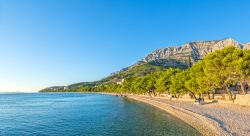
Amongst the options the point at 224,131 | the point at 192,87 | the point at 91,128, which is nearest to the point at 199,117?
the point at 224,131

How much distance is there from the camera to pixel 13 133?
41312 mm

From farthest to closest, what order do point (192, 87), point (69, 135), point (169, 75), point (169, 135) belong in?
point (169, 75)
point (192, 87)
point (69, 135)
point (169, 135)

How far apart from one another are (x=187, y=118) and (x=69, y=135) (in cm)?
2415

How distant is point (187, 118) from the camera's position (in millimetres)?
47938

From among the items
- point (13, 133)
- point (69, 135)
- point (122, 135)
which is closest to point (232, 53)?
point (122, 135)

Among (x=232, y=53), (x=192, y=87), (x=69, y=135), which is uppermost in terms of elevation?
(x=232, y=53)

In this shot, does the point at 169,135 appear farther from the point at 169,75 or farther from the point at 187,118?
the point at 169,75

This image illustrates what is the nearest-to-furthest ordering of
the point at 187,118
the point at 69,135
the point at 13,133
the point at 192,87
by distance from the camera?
the point at 69,135 < the point at 13,133 < the point at 187,118 < the point at 192,87

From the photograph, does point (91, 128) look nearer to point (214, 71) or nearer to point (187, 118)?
point (187, 118)

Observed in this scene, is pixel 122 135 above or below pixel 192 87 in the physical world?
below

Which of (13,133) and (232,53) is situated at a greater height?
(232,53)

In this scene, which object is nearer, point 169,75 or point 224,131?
point 224,131

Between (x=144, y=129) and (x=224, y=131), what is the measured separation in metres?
13.4

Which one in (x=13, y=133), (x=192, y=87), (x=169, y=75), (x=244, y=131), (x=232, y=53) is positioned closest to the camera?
(x=244, y=131)
